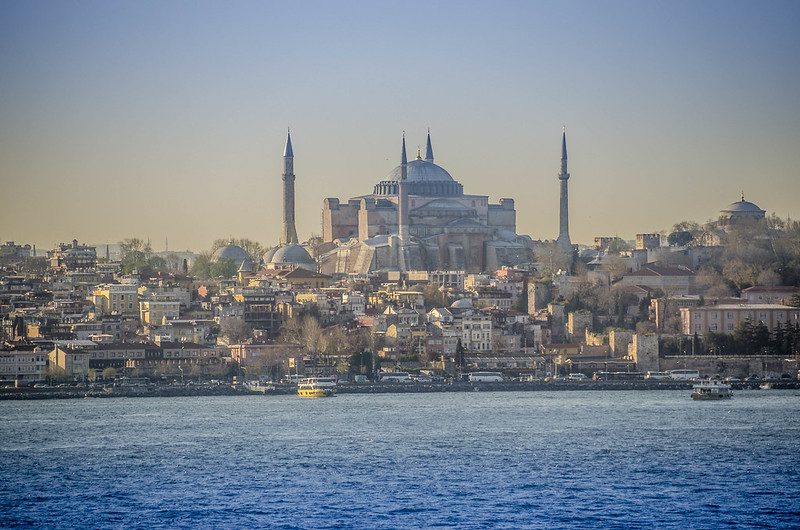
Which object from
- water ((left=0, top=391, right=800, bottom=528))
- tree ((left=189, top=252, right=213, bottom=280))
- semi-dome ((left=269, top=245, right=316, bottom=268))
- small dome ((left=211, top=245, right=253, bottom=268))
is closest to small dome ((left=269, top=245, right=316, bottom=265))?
semi-dome ((left=269, top=245, right=316, bottom=268))

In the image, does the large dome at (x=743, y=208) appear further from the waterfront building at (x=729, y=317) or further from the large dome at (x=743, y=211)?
the waterfront building at (x=729, y=317)

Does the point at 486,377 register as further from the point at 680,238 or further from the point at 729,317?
the point at 680,238

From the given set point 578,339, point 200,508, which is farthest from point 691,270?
point 200,508

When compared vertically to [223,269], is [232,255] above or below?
above

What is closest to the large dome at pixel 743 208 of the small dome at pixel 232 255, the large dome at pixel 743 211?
the large dome at pixel 743 211

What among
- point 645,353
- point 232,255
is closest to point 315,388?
point 645,353

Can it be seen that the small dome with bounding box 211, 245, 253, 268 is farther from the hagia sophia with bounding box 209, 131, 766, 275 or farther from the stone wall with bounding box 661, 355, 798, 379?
the stone wall with bounding box 661, 355, 798, 379

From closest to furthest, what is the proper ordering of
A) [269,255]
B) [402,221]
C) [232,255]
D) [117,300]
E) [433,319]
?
[433,319]
[117,300]
[402,221]
[269,255]
[232,255]

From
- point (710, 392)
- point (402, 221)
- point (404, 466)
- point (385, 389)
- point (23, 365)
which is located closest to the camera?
point (404, 466)
